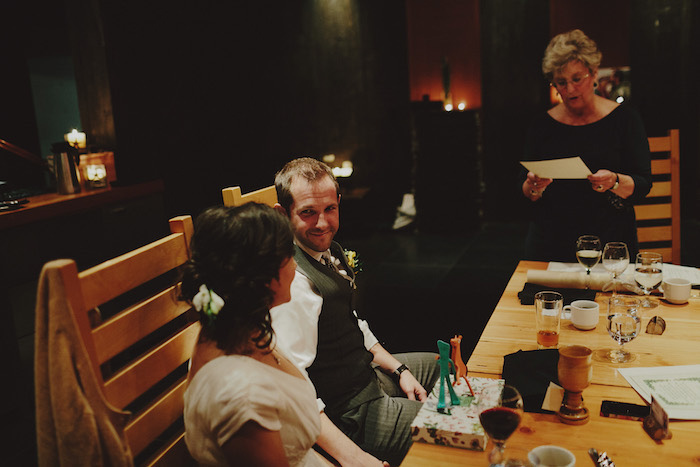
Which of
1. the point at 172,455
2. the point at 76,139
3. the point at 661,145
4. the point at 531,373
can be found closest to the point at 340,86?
the point at 76,139

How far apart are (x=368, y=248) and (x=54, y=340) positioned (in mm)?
5068

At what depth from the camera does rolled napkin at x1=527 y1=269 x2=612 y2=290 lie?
2.00m

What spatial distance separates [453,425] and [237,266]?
56 cm

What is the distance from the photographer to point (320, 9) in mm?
6426

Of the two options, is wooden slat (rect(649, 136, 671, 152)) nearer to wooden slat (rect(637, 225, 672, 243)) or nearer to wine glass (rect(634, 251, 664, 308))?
wooden slat (rect(637, 225, 672, 243))

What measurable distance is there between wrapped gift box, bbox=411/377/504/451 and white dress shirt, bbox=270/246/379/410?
38cm

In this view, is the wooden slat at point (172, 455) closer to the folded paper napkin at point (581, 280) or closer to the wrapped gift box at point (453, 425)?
the wrapped gift box at point (453, 425)

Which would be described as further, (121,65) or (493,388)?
(121,65)

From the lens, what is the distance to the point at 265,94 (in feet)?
21.5

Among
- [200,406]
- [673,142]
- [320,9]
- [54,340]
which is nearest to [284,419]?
[200,406]

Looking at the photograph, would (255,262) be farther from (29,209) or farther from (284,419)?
(29,209)

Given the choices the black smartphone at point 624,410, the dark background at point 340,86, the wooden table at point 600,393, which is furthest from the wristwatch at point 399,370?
the dark background at point 340,86

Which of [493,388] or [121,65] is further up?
[121,65]

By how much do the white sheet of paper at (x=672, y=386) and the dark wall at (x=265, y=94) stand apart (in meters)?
4.66
